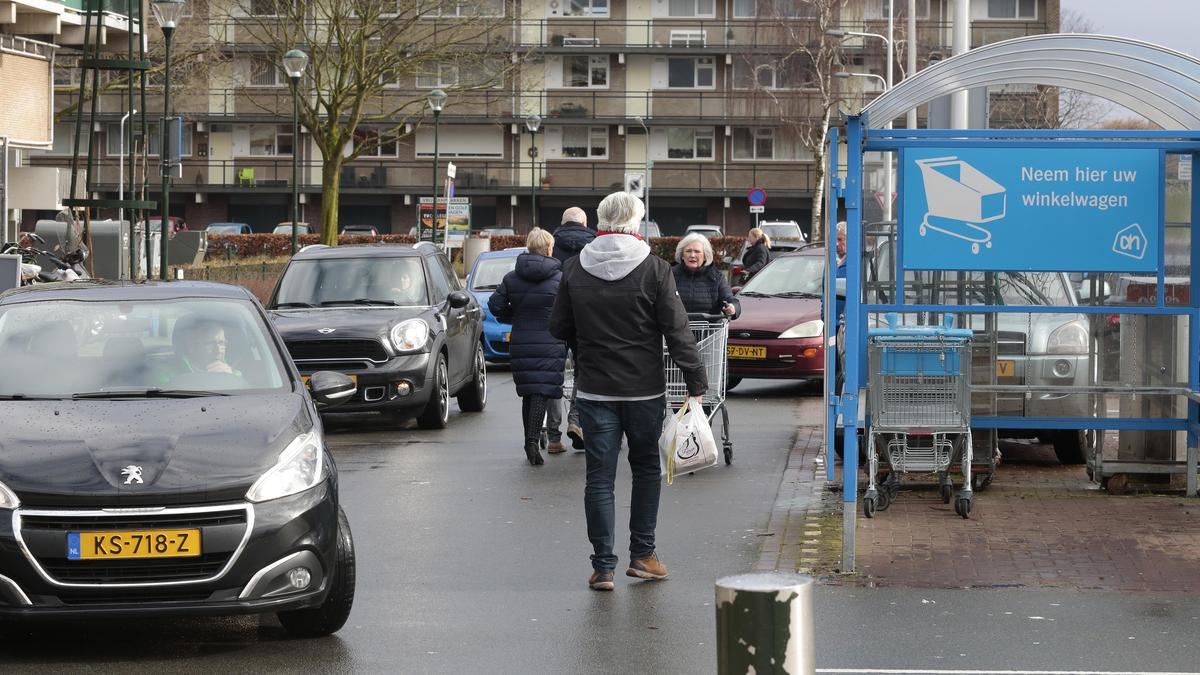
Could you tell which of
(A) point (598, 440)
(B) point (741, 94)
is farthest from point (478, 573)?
(B) point (741, 94)

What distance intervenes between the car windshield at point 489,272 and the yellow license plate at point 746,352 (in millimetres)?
5432

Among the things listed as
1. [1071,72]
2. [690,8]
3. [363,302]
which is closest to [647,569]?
[1071,72]

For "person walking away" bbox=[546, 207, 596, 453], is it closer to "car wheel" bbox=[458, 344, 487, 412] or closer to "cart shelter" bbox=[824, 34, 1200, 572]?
"cart shelter" bbox=[824, 34, 1200, 572]

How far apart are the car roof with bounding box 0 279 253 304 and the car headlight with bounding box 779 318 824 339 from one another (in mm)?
10685

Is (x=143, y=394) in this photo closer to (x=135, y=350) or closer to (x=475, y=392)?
(x=135, y=350)

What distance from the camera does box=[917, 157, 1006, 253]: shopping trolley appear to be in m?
10.0

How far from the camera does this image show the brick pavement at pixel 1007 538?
26.6 feet

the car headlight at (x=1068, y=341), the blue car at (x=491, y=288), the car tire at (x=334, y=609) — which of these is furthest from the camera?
the blue car at (x=491, y=288)

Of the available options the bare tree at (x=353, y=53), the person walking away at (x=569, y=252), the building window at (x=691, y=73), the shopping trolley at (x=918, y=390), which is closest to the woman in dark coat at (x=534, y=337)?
the person walking away at (x=569, y=252)

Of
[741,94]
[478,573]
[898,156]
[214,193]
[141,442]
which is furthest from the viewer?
[214,193]

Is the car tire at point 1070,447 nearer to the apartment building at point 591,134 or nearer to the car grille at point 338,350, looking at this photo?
the car grille at point 338,350

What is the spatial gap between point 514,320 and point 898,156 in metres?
3.85

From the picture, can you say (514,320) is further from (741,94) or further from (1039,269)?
(741,94)

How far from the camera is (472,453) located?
13531 millimetres
